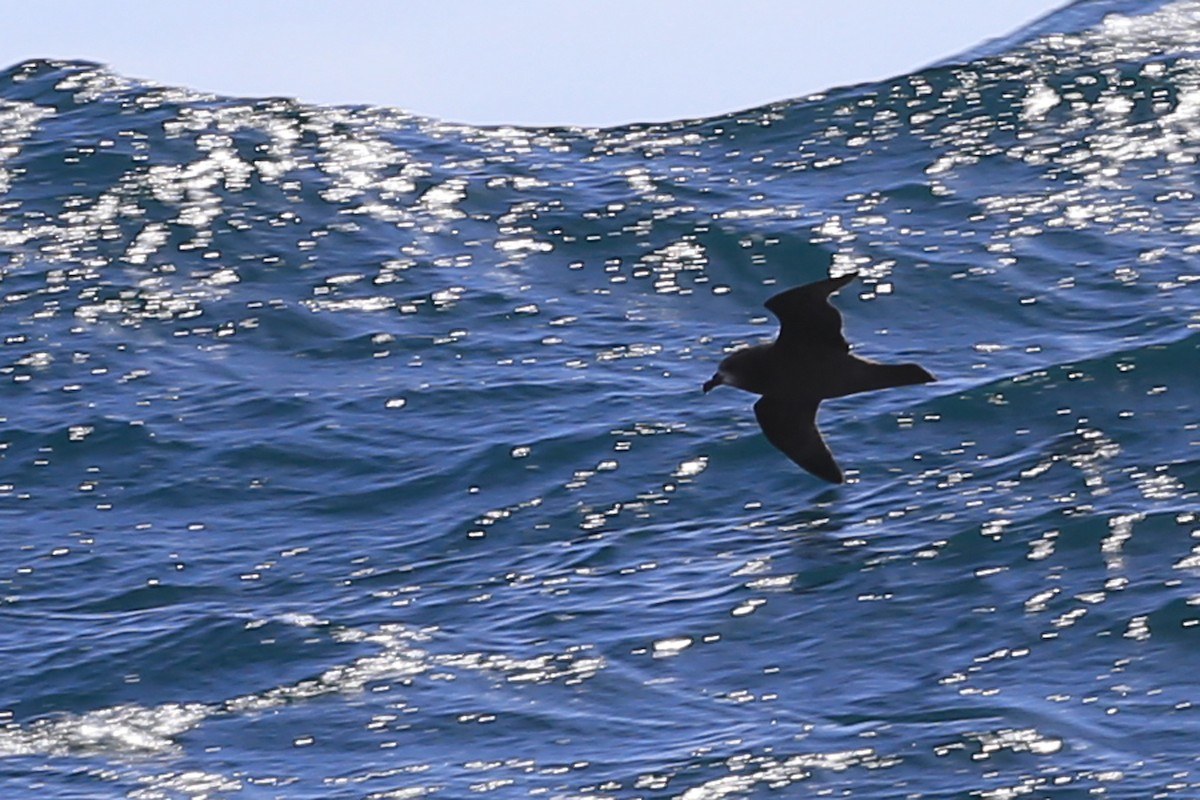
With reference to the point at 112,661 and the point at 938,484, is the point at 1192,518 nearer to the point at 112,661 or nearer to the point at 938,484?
the point at 938,484

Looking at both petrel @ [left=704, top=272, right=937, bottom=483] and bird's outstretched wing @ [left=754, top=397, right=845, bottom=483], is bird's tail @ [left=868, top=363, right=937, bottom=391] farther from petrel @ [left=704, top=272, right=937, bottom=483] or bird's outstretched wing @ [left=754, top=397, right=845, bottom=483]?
bird's outstretched wing @ [left=754, top=397, right=845, bottom=483]

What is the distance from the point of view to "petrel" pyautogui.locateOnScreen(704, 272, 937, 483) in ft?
51.8

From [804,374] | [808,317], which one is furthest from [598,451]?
[808,317]

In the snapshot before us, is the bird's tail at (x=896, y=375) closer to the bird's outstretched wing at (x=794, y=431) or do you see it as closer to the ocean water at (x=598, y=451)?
the bird's outstretched wing at (x=794, y=431)

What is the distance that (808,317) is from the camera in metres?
15.9

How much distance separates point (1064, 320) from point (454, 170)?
30.7 ft

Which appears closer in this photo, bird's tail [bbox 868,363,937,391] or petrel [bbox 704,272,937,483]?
bird's tail [bbox 868,363,937,391]

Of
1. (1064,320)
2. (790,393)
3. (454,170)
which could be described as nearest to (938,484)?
(790,393)

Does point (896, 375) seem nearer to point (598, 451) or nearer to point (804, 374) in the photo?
point (804, 374)

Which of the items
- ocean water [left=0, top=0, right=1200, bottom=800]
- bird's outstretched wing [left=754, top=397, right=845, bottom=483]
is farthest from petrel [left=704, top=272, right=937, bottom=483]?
ocean water [left=0, top=0, right=1200, bottom=800]

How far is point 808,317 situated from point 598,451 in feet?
9.89

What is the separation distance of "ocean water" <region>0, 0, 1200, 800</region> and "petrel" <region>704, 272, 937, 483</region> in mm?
676

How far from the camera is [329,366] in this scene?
21.2 meters

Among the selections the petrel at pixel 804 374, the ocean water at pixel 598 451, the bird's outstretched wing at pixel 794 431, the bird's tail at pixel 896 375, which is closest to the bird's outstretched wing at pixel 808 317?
the petrel at pixel 804 374
